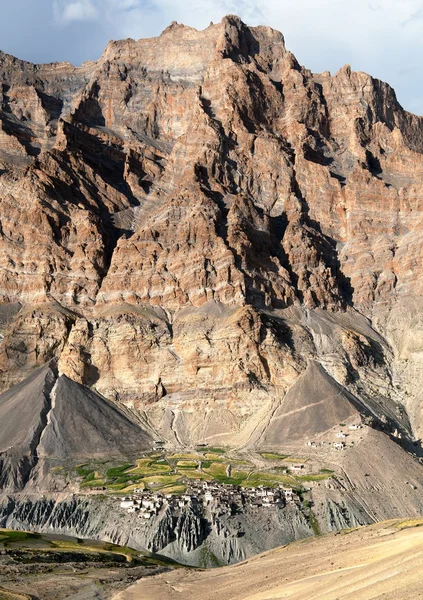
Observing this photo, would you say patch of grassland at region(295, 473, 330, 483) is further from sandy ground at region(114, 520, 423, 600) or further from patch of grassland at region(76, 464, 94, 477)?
patch of grassland at region(76, 464, 94, 477)

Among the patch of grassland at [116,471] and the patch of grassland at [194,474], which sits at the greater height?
the patch of grassland at [116,471]

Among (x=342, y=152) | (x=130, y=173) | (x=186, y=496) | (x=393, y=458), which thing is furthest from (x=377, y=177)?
(x=186, y=496)

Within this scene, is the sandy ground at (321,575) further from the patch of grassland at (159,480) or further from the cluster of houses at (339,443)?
the cluster of houses at (339,443)

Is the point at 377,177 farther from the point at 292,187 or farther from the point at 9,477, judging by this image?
the point at 9,477

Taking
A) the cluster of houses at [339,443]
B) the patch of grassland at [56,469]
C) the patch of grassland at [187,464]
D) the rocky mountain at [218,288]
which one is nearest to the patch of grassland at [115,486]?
the patch of grassland at [187,464]

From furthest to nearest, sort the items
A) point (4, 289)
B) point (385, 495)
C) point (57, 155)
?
1. point (57, 155)
2. point (4, 289)
3. point (385, 495)

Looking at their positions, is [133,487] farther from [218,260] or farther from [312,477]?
[218,260]
